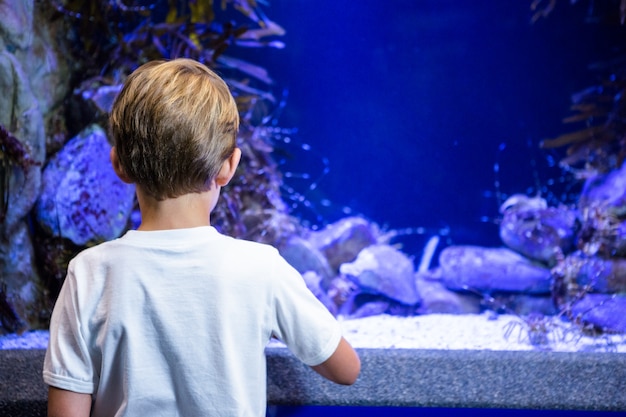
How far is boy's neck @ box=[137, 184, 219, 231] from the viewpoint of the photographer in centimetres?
95

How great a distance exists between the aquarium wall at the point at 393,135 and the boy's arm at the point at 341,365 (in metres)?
1.51

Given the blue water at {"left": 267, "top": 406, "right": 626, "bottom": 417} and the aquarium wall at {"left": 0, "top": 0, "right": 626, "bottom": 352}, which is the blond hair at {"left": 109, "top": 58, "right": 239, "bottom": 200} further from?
the aquarium wall at {"left": 0, "top": 0, "right": 626, "bottom": 352}

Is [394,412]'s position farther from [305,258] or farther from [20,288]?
[20,288]

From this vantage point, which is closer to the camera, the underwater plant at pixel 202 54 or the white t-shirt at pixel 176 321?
the white t-shirt at pixel 176 321

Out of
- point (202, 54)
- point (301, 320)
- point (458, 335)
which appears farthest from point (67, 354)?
point (202, 54)

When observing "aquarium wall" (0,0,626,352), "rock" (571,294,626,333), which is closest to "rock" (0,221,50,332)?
"aquarium wall" (0,0,626,352)

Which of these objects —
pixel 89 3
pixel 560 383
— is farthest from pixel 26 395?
pixel 89 3

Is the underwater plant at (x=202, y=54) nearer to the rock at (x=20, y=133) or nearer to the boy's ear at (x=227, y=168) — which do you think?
the rock at (x=20, y=133)

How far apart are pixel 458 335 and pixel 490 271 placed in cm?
47

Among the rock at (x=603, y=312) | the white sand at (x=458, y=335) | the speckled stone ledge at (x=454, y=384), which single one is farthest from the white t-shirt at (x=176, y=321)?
the rock at (x=603, y=312)

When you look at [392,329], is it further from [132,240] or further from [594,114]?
[132,240]

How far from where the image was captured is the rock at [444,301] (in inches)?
101

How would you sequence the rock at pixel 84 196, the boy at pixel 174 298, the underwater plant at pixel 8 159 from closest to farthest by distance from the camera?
1. the boy at pixel 174 298
2. the underwater plant at pixel 8 159
3. the rock at pixel 84 196

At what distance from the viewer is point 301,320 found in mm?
939
